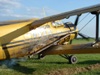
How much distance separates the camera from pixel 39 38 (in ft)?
47.5

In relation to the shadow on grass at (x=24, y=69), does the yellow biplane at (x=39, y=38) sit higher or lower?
higher

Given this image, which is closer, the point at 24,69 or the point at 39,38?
the point at 24,69

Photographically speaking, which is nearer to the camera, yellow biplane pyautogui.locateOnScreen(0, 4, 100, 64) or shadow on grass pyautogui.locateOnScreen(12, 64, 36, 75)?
yellow biplane pyautogui.locateOnScreen(0, 4, 100, 64)

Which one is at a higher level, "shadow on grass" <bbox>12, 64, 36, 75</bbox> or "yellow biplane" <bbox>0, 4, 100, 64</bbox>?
"yellow biplane" <bbox>0, 4, 100, 64</bbox>

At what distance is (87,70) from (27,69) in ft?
9.94

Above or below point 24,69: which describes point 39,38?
above

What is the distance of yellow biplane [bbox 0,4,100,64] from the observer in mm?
12773

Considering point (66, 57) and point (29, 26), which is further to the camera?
point (66, 57)

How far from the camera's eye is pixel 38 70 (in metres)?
13.4

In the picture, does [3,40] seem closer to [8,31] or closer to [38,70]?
[8,31]

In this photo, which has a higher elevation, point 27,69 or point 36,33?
point 36,33

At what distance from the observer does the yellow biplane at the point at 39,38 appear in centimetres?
1277

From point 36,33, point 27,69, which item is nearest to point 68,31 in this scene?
point 36,33

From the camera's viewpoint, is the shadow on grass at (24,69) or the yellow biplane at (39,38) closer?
the yellow biplane at (39,38)
